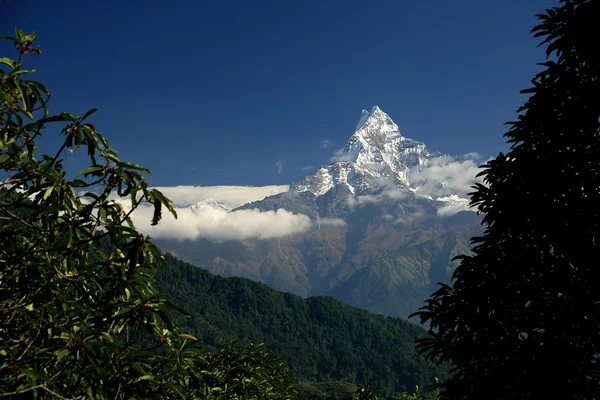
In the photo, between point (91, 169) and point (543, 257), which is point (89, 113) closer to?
point (91, 169)

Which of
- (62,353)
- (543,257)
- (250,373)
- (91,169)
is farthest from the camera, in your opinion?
(250,373)

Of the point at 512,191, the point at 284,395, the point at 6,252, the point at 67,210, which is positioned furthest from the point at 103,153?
the point at 284,395

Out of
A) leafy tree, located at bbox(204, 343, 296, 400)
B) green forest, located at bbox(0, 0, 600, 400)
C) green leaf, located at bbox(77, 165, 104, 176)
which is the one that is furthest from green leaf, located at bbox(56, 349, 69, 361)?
leafy tree, located at bbox(204, 343, 296, 400)

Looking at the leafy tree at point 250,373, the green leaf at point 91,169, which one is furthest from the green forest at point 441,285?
the leafy tree at point 250,373

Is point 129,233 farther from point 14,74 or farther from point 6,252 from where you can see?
point 14,74

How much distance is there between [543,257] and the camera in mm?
9328

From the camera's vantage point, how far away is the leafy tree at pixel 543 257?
8.27 m

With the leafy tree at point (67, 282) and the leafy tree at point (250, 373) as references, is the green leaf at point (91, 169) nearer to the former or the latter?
the leafy tree at point (67, 282)

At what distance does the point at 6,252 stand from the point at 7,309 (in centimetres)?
88

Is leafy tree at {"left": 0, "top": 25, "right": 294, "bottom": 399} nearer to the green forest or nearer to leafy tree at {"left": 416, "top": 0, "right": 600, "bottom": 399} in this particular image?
the green forest

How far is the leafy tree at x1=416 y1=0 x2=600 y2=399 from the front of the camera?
8.27 metres

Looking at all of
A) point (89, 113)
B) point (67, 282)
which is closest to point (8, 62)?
point (89, 113)

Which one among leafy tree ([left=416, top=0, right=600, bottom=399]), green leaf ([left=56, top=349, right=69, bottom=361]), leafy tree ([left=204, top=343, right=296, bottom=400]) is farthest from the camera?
leafy tree ([left=204, top=343, right=296, bottom=400])

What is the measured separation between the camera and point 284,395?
1995 cm
